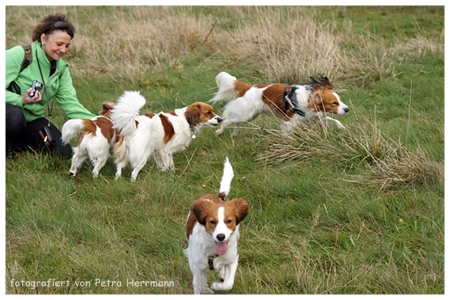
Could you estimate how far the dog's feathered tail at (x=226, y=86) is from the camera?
292 inches

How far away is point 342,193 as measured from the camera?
505cm

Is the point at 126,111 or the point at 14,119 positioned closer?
the point at 126,111

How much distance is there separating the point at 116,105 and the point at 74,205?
105 centimetres

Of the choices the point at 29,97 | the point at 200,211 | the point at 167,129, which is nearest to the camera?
the point at 200,211

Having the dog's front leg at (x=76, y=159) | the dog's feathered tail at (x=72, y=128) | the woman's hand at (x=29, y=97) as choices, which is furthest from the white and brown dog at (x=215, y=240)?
the woman's hand at (x=29, y=97)

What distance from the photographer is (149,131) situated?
6055 millimetres

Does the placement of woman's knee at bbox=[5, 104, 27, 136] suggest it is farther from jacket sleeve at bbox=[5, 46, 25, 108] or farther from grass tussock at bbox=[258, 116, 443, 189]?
grass tussock at bbox=[258, 116, 443, 189]

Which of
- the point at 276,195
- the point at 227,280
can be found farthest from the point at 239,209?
the point at 276,195

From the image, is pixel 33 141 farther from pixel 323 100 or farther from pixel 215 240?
pixel 215 240

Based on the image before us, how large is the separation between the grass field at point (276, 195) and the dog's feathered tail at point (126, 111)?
488 millimetres

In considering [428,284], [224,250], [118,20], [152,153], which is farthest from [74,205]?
[118,20]

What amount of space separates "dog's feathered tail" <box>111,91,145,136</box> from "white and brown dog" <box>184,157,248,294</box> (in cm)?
209

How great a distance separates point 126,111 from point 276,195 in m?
1.52

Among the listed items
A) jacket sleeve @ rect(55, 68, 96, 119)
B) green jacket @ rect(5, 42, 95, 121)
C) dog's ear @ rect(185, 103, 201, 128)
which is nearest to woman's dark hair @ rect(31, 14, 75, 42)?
green jacket @ rect(5, 42, 95, 121)
